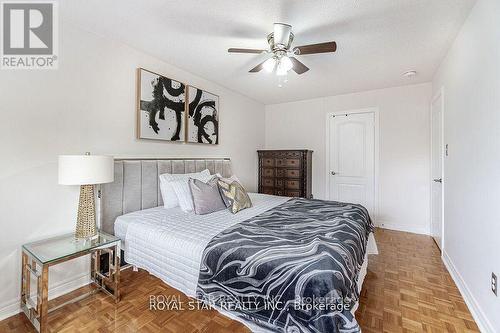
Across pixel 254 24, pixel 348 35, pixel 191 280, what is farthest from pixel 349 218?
pixel 254 24

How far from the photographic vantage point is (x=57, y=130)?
2016 millimetres

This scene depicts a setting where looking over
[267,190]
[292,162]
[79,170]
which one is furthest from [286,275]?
[267,190]

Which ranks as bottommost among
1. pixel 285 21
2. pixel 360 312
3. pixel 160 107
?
pixel 360 312

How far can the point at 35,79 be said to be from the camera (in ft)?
6.22

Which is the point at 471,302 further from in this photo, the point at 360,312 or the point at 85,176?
the point at 85,176

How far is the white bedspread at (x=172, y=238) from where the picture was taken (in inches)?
65.2

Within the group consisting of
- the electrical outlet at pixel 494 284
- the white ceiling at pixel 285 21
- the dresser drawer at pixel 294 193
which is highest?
the white ceiling at pixel 285 21

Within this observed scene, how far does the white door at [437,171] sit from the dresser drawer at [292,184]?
197 cm

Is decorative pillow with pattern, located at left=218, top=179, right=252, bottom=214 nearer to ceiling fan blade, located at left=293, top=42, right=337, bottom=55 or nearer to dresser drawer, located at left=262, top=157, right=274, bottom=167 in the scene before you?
ceiling fan blade, located at left=293, top=42, right=337, bottom=55

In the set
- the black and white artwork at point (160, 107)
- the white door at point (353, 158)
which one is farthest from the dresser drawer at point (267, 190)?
the black and white artwork at point (160, 107)

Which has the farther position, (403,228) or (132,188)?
(403,228)

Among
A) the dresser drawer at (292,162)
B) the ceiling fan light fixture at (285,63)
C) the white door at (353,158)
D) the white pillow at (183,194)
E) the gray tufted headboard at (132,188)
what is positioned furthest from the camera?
the dresser drawer at (292,162)

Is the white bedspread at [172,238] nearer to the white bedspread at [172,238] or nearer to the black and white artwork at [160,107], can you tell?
the white bedspread at [172,238]

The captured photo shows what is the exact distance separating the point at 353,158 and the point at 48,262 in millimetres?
4312
